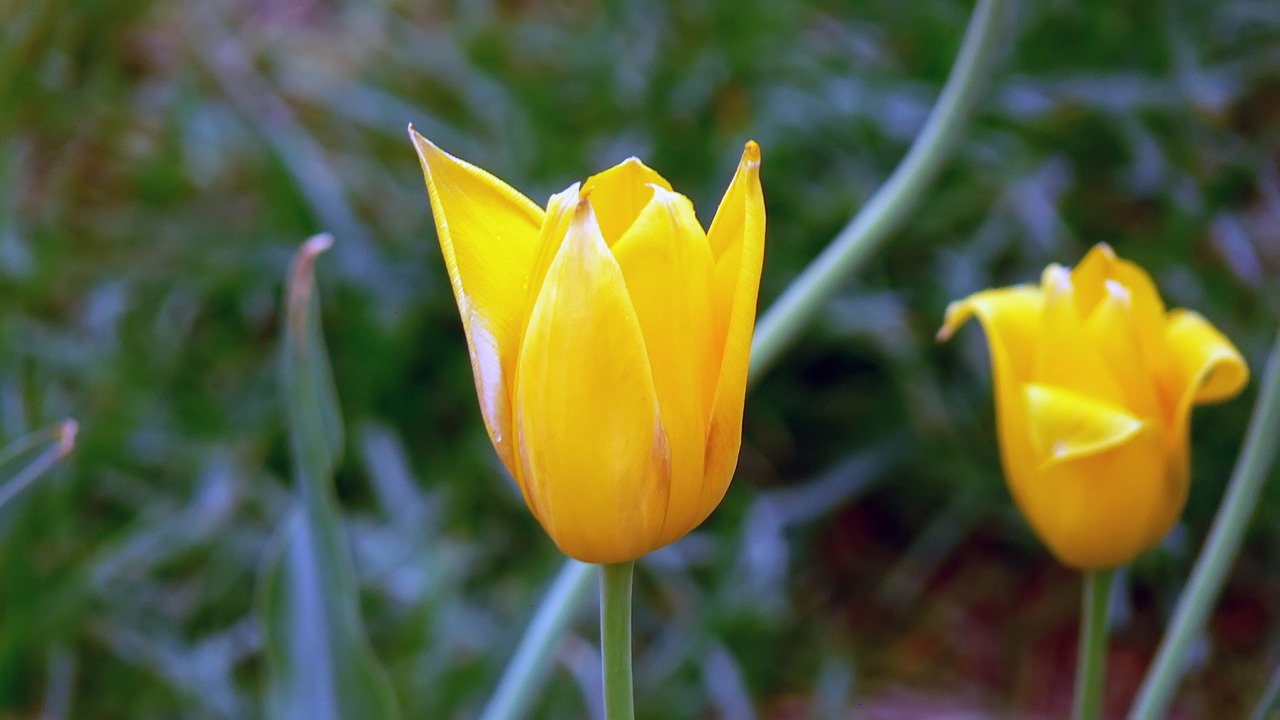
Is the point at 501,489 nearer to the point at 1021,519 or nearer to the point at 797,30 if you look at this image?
the point at 1021,519

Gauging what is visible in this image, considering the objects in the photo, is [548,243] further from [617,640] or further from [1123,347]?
[1123,347]

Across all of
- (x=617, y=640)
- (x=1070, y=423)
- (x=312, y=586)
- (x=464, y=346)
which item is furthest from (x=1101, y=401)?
(x=464, y=346)

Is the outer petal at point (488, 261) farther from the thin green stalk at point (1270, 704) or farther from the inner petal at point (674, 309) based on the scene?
the thin green stalk at point (1270, 704)

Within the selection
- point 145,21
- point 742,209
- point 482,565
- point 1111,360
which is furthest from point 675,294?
point 145,21

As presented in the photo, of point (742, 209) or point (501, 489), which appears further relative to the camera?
point (501, 489)

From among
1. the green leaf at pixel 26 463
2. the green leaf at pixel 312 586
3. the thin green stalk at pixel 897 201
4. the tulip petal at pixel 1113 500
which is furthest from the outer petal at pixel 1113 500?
the green leaf at pixel 26 463
